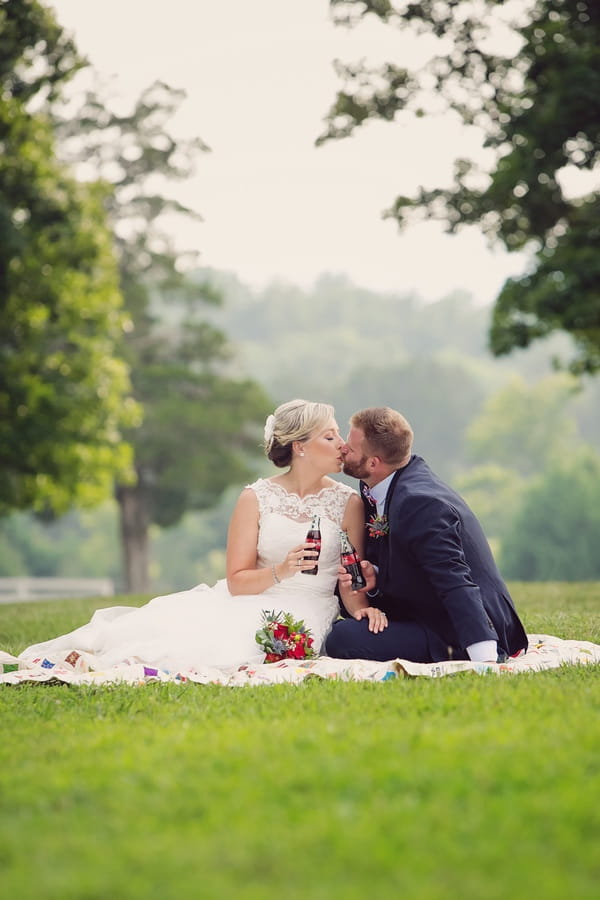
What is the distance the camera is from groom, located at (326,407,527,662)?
7.20 meters

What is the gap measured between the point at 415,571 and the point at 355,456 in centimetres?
94

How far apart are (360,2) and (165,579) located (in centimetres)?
6112

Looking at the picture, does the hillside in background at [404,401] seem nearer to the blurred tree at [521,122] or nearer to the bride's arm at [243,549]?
the blurred tree at [521,122]

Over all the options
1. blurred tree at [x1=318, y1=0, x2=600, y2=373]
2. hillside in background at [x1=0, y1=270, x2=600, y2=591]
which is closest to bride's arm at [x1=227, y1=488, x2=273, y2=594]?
blurred tree at [x1=318, y1=0, x2=600, y2=373]

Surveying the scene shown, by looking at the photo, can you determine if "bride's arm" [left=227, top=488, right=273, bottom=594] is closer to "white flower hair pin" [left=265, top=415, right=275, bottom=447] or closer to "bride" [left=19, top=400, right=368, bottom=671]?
"bride" [left=19, top=400, right=368, bottom=671]

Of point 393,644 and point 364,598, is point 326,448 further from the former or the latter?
point 393,644

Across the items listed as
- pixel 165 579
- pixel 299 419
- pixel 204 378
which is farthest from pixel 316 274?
pixel 299 419

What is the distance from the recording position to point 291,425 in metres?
8.20

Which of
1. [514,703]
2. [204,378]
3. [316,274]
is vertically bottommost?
[514,703]

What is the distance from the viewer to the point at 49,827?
3734 millimetres

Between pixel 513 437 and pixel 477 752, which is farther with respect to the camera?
pixel 513 437

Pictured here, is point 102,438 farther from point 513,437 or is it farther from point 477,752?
point 513,437

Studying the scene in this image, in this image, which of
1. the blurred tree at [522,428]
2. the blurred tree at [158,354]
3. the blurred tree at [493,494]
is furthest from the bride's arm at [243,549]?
the blurred tree at [522,428]

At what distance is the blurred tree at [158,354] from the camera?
3212cm
